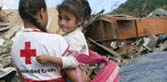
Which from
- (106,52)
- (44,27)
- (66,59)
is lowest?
(106,52)

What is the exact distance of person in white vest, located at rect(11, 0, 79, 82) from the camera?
8.26 feet

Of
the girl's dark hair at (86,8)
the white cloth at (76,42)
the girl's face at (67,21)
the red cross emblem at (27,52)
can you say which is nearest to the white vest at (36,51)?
the red cross emblem at (27,52)

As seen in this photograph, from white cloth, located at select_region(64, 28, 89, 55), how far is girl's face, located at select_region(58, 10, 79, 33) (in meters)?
0.05

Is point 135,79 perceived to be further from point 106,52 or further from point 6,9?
point 6,9

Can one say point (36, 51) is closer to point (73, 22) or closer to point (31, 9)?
point (31, 9)

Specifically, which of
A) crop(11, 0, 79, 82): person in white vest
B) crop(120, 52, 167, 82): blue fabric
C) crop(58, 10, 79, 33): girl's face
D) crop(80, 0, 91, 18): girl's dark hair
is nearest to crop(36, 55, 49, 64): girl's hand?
crop(11, 0, 79, 82): person in white vest

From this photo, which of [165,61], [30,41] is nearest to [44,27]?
[30,41]

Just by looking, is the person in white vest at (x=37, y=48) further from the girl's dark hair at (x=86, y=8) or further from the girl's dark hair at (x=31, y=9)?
the girl's dark hair at (x=86, y=8)

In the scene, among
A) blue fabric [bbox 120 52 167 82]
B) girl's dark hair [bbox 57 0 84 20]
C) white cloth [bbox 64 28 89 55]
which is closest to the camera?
white cloth [bbox 64 28 89 55]

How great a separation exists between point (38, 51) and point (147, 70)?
142 centimetres

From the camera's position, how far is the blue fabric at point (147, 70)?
3.45 m

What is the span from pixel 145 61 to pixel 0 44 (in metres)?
3.16

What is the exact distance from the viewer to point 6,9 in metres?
9.40

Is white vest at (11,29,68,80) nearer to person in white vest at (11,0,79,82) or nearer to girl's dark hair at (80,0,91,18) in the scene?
person in white vest at (11,0,79,82)
